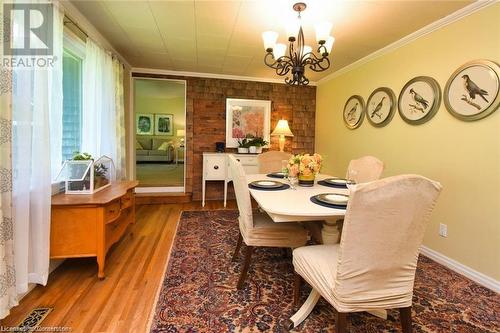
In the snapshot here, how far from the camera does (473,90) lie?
6.79 ft

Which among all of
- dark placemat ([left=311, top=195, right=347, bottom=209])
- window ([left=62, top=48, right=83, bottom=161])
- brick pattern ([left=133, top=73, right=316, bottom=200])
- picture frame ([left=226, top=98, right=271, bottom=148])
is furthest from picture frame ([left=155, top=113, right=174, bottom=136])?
dark placemat ([left=311, top=195, right=347, bottom=209])

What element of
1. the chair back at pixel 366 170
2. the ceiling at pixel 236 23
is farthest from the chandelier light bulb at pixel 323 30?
the chair back at pixel 366 170

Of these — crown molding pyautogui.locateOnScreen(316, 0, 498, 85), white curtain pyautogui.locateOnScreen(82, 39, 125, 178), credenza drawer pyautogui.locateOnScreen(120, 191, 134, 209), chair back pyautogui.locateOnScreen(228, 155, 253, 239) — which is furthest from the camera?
white curtain pyautogui.locateOnScreen(82, 39, 125, 178)

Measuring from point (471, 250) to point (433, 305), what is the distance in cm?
77

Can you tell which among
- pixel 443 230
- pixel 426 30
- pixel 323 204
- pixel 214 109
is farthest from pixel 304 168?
pixel 214 109

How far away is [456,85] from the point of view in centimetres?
220

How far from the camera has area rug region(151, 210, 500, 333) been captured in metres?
→ 1.52

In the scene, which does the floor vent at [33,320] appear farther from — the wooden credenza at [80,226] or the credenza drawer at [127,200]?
the credenza drawer at [127,200]

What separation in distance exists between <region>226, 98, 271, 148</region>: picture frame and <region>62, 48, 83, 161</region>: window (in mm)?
2390

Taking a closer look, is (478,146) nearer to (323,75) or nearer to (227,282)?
(227,282)

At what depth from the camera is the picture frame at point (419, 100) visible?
2420 mm

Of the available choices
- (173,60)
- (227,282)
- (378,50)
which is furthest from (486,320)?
(173,60)

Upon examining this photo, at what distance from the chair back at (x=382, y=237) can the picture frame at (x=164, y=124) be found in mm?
8010

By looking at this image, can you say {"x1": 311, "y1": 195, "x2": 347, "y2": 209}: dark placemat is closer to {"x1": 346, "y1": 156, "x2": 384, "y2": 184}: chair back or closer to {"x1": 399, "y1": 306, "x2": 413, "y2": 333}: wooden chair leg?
{"x1": 399, "y1": 306, "x2": 413, "y2": 333}: wooden chair leg
